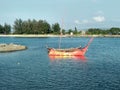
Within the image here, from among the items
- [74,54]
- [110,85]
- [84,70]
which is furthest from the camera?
[74,54]

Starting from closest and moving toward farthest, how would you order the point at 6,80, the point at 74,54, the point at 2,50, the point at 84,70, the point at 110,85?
the point at 110,85 → the point at 6,80 → the point at 84,70 → the point at 74,54 → the point at 2,50

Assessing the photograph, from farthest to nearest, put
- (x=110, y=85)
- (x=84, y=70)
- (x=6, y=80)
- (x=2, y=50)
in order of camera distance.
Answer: (x=2, y=50) < (x=84, y=70) < (x=6, y=80) < (x=110, y=85)

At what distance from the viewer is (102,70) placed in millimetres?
62281

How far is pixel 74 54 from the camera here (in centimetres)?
9156

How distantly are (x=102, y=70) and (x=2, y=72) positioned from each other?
2012cm

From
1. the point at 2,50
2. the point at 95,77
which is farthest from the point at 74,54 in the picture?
the point at 95,77

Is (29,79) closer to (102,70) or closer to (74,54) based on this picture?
(102,70)

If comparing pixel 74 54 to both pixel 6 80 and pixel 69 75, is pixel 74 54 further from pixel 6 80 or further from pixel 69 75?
pixel 6 80

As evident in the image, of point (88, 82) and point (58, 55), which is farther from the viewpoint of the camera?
point (58, 55)

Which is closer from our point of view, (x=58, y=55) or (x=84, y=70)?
(x=84, y=70)

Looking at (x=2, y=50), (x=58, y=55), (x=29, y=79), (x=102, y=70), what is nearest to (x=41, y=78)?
(x=29, y=79)

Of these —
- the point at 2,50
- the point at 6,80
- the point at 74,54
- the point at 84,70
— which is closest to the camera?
the point at 6,80

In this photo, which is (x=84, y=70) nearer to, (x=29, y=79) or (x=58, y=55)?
(x=29, y=79)

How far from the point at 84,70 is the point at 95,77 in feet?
28.4
